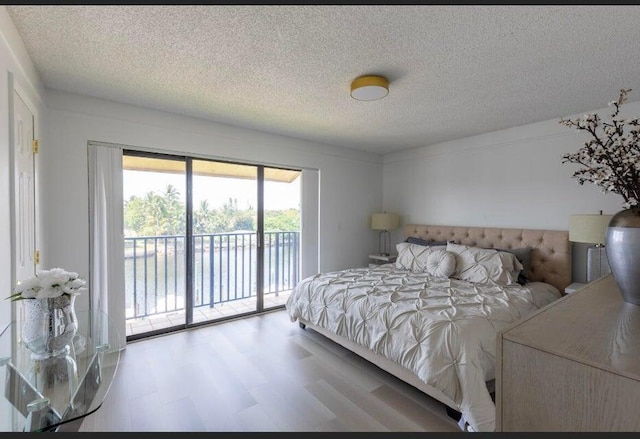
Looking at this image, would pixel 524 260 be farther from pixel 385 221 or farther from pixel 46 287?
pixel 46 287

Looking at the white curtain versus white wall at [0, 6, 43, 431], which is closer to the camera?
white wall at [0, 6, 43, 431]

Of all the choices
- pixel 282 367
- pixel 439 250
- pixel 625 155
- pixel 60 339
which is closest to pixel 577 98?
pixel 439 250

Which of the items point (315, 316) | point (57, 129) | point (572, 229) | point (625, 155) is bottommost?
point (315, 316)

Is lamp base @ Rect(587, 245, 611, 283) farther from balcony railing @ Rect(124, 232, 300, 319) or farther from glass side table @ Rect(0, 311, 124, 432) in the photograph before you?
glass side table @ Rect(0, 311, 124, 432)

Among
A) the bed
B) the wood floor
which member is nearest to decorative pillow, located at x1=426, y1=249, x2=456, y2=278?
the bed

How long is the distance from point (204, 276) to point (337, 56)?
324 cm

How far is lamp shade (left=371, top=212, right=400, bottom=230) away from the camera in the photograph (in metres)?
4.52

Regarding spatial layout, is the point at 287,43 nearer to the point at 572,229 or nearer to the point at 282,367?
the point at 282,367

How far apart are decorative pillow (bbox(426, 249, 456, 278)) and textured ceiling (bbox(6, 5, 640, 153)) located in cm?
153

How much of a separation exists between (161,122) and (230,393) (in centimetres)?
267

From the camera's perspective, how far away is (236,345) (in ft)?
9.50

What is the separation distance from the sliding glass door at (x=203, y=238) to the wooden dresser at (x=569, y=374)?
10.6 feet

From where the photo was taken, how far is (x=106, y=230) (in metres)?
2.76

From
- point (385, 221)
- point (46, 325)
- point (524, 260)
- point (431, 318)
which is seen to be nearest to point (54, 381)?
point (46, 325)
